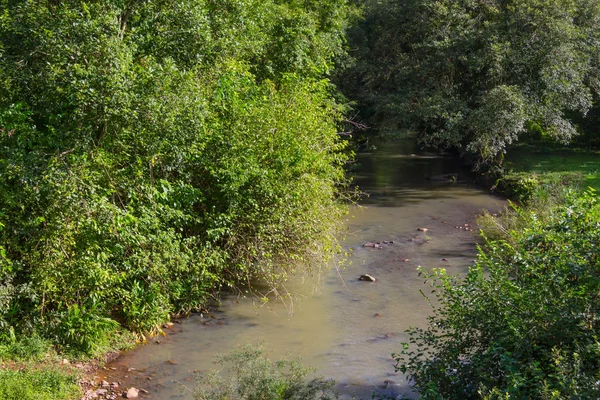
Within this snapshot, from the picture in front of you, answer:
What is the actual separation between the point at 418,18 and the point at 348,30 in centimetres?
507

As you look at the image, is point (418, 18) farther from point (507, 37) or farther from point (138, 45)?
point (138, 45)

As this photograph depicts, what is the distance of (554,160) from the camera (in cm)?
2623

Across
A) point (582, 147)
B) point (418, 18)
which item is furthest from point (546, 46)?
point (582, 147)

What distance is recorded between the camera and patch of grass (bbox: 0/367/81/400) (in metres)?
8.29

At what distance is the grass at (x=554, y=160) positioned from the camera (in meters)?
23.6

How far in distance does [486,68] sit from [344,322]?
1463cm

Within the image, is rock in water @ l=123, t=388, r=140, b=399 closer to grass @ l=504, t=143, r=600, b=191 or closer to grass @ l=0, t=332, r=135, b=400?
grass @ l=0, t=332, r=135, b=400

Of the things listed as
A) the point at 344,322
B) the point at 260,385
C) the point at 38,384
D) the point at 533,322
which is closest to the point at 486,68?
the point at 344,322

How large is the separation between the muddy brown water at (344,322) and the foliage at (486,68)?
412 centimetres

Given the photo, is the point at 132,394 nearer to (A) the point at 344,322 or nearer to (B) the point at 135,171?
(B) the point at 135,171

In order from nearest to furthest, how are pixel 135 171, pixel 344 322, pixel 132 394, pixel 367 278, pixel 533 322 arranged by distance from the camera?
1. pixel 533 322
2. pixel 132 394
3. pixel 135 171
4. pixel 344 322
5. pixel 367 278

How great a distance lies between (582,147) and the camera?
29484 millimetres

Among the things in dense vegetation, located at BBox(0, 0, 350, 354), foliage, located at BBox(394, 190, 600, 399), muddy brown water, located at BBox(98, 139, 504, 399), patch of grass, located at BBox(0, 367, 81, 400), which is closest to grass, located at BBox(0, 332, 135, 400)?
patch of grass, located at BBox(0, 367, 81, 400)

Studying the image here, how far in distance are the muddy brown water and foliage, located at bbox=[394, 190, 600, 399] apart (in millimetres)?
1244
